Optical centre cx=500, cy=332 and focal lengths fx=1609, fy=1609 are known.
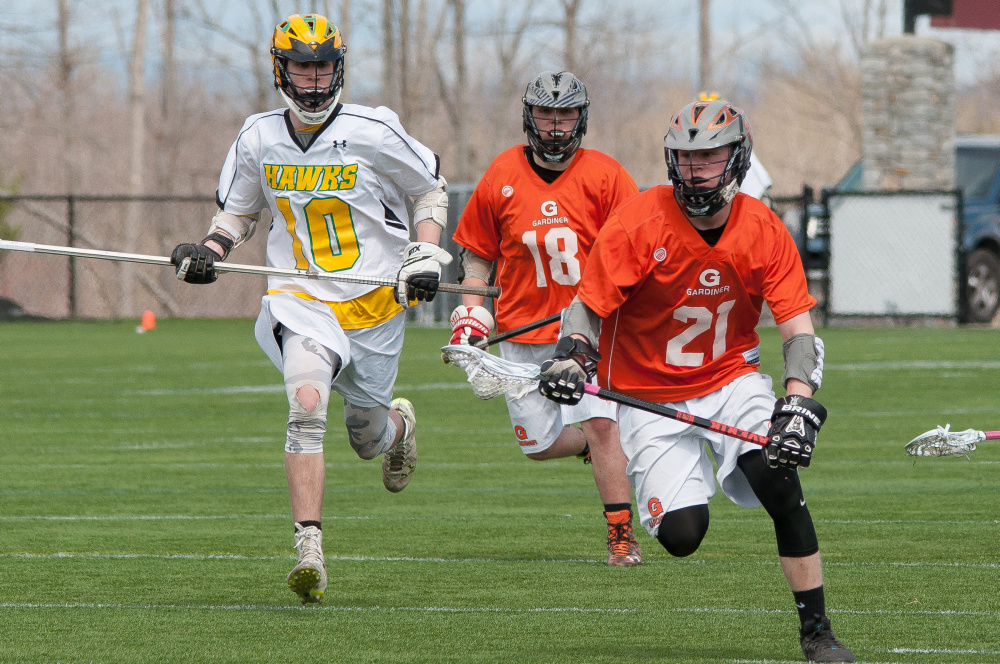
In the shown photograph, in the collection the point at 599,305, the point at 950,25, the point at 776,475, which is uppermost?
the point at 950,25

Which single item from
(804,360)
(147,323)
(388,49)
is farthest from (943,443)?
(388,49)

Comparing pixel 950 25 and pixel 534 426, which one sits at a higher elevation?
pixel 950 25

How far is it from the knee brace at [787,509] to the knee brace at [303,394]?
196 centimetres

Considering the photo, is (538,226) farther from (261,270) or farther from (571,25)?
(571,25)

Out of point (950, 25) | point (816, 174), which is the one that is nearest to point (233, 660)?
point (950, 25)

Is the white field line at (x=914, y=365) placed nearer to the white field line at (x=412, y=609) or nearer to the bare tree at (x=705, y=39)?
the white field line at (x=412, y=609)

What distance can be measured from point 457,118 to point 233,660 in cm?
3432

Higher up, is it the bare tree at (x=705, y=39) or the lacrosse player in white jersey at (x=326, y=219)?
the bare tree at (x=705, y=39)

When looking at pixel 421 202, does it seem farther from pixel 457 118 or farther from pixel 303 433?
pixel 457 118

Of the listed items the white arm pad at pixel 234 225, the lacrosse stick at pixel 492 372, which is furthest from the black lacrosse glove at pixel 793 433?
the white arm pad at pixel 234 225

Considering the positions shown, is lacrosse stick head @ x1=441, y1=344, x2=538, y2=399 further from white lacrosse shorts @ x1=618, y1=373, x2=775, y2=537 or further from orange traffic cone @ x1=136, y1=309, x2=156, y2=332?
orange traffic cone @ x1=136, y1=309, x2=156, y2=332

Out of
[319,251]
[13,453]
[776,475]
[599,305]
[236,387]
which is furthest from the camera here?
[236,387]

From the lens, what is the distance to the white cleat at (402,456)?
25.5ft

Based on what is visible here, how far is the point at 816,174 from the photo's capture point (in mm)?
52781
